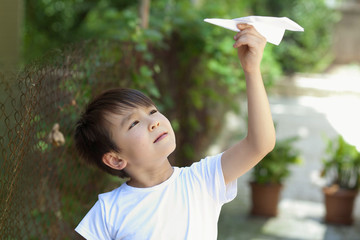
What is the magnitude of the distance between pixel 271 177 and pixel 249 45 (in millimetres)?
3531

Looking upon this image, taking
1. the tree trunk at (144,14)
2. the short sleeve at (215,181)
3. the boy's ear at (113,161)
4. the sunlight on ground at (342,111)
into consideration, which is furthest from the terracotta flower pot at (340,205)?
the boy's ear at (113,161)

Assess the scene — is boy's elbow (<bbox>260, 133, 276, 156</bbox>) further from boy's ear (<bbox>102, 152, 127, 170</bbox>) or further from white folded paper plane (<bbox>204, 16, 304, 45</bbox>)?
boy's ear (<bbox>102, 152, 127, 170</bbox>)

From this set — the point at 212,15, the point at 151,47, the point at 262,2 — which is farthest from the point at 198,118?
the point at 262,2

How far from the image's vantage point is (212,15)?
4934mm

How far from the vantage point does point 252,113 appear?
1.57 metres

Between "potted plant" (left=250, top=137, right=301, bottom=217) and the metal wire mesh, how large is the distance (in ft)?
6.62

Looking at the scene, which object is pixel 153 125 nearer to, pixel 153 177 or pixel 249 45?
pixel 153 177

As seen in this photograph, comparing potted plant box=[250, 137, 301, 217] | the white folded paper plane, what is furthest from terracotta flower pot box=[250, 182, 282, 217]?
the white folded paper plane

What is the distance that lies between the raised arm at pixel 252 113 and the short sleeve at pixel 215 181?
20 millimetres

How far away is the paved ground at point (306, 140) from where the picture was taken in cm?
452

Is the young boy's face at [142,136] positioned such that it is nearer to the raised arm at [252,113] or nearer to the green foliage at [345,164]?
the raised arm at [252,113]

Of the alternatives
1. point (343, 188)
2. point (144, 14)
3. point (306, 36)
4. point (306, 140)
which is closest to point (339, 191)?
point (343, 188)

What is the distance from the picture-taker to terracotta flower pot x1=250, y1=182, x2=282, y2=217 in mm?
4824

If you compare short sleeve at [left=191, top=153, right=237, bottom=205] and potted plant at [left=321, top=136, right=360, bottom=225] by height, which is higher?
short sleeve at [left=191, top=153, right=237, bottom=205]
